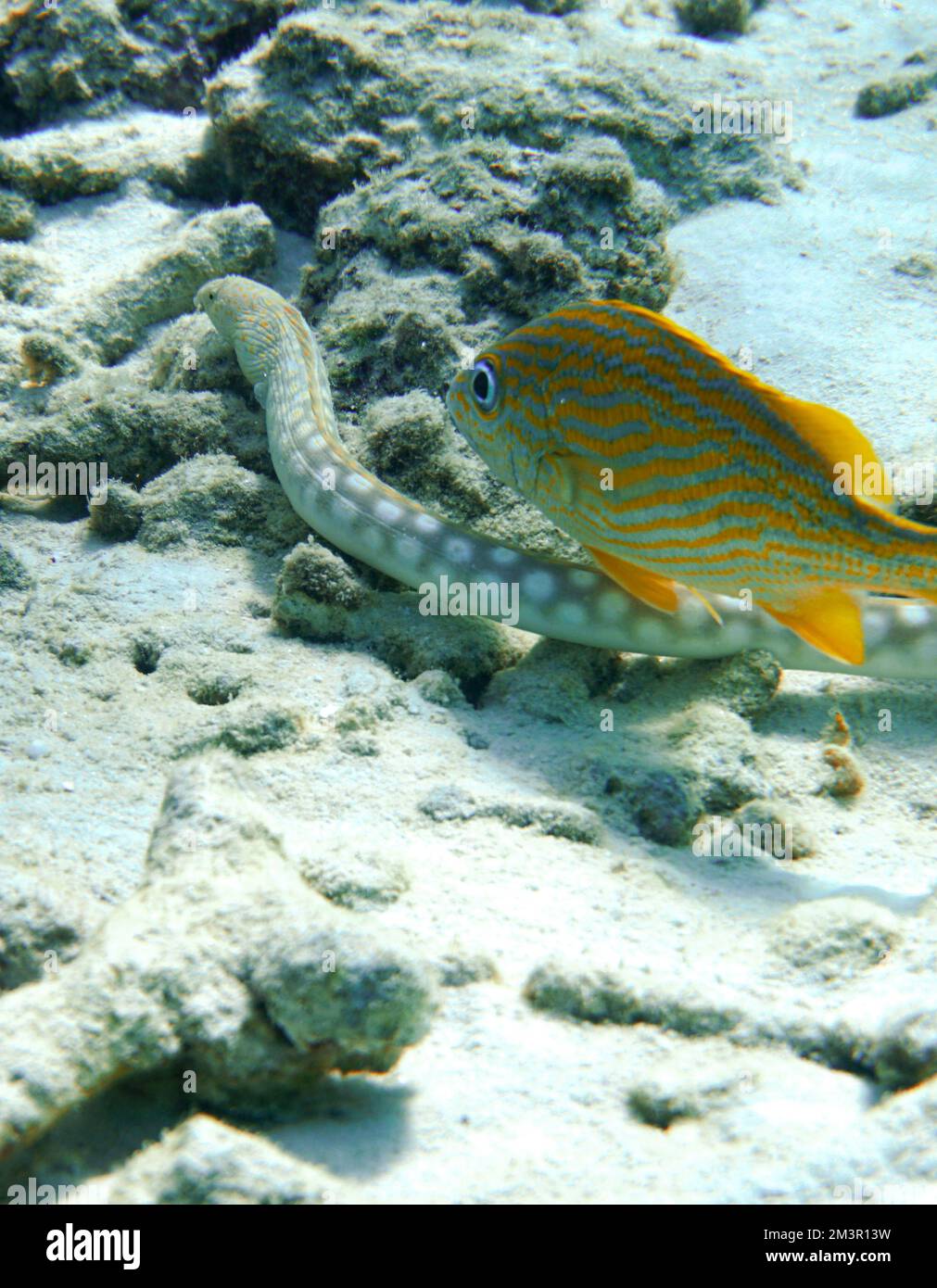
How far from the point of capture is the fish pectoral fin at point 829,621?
290 cm

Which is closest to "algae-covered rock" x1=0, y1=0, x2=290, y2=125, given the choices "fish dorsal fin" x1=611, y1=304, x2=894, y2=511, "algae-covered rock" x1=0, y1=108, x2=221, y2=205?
"algae-covered rock" x1=0, y1=108, x2=221, y2=205

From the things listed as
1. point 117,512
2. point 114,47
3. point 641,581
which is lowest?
point 117,512

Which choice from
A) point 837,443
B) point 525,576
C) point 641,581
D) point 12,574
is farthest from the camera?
point 12,574

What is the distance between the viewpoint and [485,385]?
340 centimetres

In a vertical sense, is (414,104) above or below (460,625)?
above

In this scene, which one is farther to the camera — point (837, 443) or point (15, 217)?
point (15, 217)

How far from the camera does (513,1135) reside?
78.6 inches

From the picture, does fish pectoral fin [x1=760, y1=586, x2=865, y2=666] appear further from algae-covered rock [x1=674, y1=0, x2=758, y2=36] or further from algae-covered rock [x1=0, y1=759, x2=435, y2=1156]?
algae-covered rock [x1=674, y1=0, x2=758, y2=36]

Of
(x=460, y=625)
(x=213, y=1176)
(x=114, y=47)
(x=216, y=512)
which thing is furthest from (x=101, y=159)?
(x=213, y=1176)

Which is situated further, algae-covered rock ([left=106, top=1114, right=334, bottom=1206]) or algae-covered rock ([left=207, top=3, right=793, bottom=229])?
algae-covered rock ([left=207, top=3, right=793, bottom=229])

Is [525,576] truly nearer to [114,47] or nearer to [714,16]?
[114,47]

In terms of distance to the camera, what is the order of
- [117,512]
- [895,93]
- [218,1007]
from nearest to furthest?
[218,1007], [117,512], [895,93]

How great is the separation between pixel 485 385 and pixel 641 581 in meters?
0.93

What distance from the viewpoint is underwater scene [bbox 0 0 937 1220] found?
1994mm
